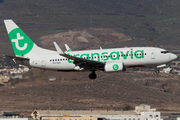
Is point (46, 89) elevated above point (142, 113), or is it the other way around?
point (46, 89)

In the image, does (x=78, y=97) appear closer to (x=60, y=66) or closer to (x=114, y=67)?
(x=60, y=66)

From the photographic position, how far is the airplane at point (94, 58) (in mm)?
63781

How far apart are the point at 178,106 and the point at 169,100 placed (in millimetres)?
11106

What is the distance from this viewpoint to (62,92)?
18300 cm

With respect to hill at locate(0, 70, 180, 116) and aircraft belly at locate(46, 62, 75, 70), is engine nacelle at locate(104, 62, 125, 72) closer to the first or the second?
aircraft belly at locate(46, 62, 75, 70)

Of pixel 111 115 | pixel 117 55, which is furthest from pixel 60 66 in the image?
pixel 111 115

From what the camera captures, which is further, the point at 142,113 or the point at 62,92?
the point at 62,92

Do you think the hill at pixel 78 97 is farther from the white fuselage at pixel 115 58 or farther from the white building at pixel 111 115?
the white fuselage at pixel 115 58

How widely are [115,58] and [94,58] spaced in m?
3.13

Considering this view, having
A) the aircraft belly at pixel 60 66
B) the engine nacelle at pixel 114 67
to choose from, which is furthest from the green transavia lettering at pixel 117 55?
the aircraft belly at pixel 60 66

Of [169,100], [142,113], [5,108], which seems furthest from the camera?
[169,100]

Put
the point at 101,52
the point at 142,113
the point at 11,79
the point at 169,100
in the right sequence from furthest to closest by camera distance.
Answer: the point at 169,100, the point at 142,113, the point at 11,79, the point at 101,52

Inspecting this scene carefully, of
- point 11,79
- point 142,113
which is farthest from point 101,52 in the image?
point 142,113

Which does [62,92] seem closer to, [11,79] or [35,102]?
[35,102]
